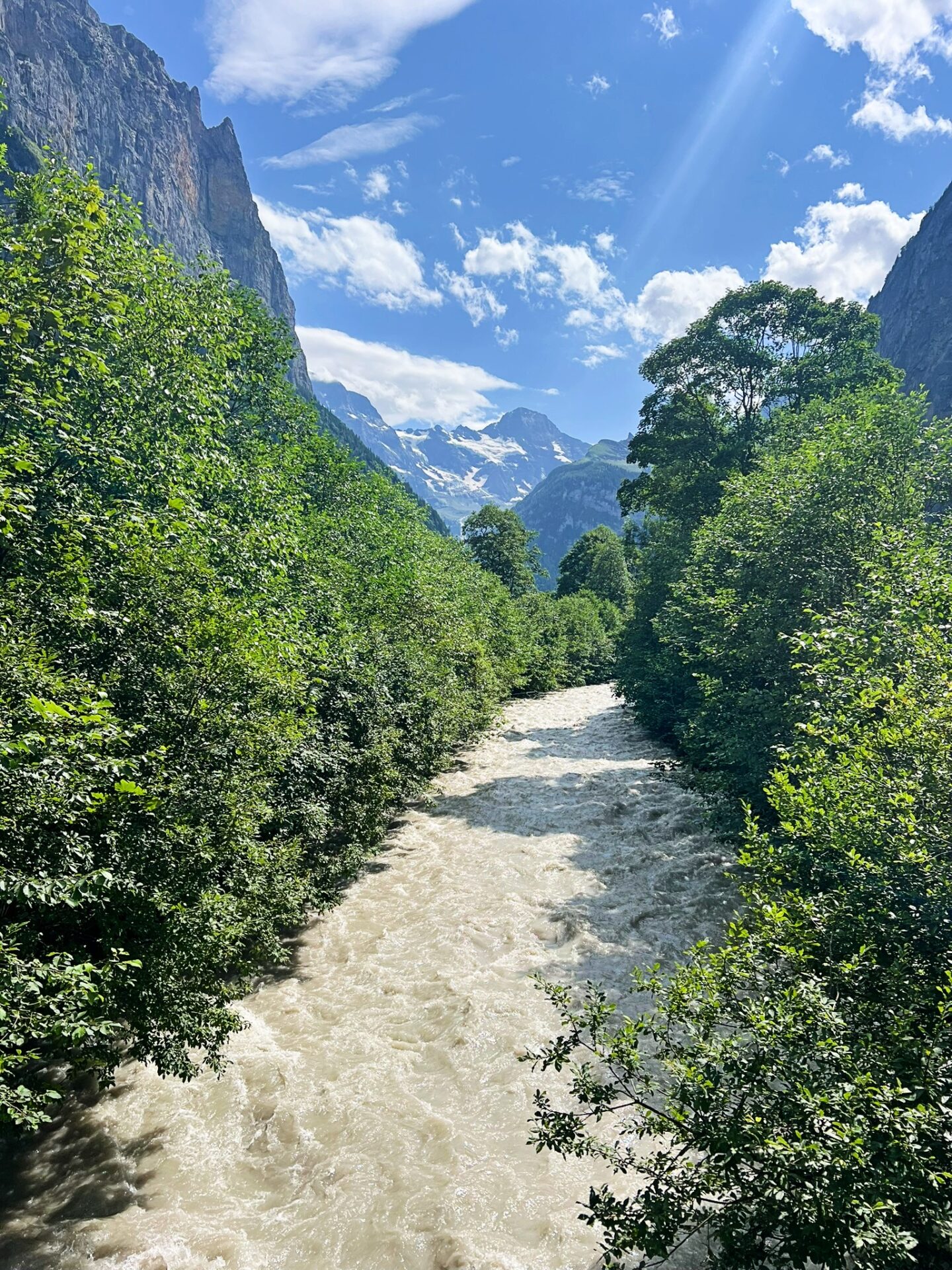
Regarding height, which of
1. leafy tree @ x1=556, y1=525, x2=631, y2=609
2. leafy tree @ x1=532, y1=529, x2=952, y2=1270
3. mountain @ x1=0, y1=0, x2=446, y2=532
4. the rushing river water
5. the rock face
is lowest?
the rushing river water

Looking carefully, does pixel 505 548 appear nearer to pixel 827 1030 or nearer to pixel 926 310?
pixel 827 1030

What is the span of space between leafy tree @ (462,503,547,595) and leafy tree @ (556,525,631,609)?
8908mm

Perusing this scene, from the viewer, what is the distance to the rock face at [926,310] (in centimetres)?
11875

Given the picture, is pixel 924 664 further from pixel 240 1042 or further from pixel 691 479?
pixel 691 479

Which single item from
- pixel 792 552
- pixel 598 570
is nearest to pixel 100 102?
pixel 598 570

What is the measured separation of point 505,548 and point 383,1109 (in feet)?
214

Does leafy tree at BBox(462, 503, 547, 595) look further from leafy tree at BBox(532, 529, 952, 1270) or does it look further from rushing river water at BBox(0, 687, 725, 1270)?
leafy tree at BBox(532, 529, 952, 1270)

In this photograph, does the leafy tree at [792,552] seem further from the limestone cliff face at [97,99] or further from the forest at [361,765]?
the limestone cliff face at [97,99]

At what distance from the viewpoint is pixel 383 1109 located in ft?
26.4

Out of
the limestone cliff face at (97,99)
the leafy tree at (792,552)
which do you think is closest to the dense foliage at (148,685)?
the leafy tree at (792,552)

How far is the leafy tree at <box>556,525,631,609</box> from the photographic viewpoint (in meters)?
82.1

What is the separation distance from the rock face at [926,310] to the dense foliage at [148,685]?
133339mm

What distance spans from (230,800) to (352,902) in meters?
6.86

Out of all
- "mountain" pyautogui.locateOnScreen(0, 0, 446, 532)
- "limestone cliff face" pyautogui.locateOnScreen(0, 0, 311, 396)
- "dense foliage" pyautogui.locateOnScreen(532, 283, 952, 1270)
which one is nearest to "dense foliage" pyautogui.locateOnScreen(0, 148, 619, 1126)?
"dense foliage" pyautogui.locateOnScreen(532, 283, 952, 1270)
